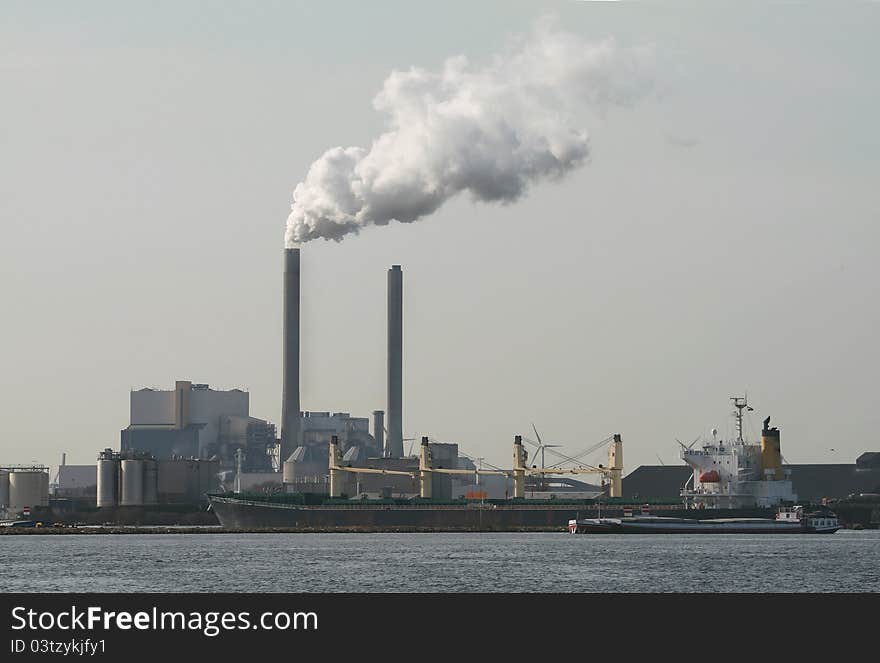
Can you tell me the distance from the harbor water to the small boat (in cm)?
3062

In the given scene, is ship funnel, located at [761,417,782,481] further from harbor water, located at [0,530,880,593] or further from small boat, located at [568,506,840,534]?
harbor water, located at [0,530,880,593]

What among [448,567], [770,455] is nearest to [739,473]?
[770,455]

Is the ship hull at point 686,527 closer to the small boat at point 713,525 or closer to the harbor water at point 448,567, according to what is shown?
the small boat at point 713,525

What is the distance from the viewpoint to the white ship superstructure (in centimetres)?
18875

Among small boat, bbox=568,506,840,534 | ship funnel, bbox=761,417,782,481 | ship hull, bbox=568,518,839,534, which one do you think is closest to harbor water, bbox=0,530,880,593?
ship hull, bbox=568,518,839,534

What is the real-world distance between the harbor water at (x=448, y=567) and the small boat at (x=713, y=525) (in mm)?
30623

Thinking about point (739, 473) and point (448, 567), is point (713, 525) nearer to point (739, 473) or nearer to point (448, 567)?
point (739, 473)

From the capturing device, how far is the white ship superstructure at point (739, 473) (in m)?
189

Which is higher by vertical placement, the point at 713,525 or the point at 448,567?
the point at 713,525

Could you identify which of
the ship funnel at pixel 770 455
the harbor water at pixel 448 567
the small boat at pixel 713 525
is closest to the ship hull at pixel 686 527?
the small boat at pixel 713 525

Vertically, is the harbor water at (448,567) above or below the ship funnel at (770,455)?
below

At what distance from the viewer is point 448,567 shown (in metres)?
92.5

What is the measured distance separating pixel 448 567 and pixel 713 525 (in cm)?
8435

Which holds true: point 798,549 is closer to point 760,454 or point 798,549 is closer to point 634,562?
point 634,562
